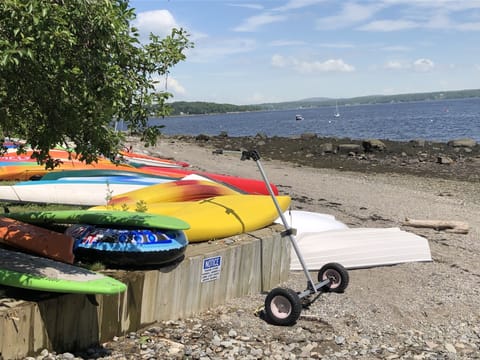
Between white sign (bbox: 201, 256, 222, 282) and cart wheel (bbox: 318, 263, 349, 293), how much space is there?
1.67 metres

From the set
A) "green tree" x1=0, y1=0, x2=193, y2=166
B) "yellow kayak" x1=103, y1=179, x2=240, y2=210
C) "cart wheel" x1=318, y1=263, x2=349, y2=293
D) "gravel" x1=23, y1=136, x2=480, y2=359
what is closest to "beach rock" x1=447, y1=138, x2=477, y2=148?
"gravel" x1=23, y1=136, x2=480, y2=359

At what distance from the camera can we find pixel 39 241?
4.86m

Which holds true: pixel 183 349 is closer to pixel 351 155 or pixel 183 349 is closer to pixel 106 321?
pixel 106 321

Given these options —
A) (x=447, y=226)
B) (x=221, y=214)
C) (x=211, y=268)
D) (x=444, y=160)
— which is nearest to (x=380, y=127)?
(x=444, y=160)

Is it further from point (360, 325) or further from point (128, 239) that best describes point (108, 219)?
point (360, 325)

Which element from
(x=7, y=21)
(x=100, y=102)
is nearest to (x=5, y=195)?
(x=100, y=102)

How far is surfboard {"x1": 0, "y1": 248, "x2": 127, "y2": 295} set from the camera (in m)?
3.93

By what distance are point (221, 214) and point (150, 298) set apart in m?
1.87

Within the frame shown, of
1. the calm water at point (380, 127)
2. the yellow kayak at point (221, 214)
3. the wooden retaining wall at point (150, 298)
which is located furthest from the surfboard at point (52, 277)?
the calm water at point (380, 127)

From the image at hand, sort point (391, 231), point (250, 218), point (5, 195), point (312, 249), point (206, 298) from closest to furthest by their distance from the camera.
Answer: point (206, 298) < point (250, 218) < point (312, 249) < point (391, 231) < point (5, 195)

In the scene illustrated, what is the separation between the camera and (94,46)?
3557 millimetres

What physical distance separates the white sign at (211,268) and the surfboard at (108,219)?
0.47m

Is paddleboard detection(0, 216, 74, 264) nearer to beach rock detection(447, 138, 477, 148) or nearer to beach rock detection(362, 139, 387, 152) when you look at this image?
beach rock detection(362, 139, 387, 152)

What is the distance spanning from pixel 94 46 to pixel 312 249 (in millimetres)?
5038
